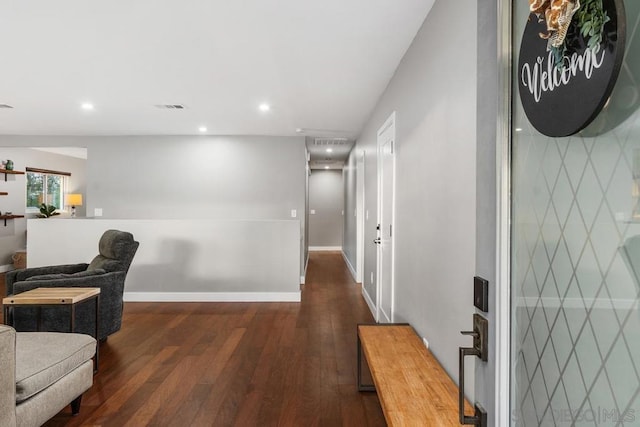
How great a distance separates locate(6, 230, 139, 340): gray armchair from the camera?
2.96 m

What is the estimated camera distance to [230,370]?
282 centimetres

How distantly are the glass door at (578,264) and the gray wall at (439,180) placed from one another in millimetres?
758

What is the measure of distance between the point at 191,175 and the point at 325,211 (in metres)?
4.96

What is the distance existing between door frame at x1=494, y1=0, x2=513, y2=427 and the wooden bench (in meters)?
0.67

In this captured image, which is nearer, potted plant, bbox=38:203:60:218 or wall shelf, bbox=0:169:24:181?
wall shelf, bbox=0:169:24:181

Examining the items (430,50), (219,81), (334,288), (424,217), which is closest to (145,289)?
(334,288)

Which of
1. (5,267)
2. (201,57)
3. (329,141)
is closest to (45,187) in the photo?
(5,267)

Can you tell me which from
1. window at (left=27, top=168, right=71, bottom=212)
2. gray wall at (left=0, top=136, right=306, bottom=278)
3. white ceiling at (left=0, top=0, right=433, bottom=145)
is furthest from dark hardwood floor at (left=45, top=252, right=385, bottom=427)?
window at (left=27, top=168, right=71, bottom=212)

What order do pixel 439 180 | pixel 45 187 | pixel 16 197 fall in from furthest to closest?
pixel 45 187 < pixel 16 197 < pixel 439 180

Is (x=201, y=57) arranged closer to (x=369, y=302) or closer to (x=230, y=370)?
(x=230, y=370)

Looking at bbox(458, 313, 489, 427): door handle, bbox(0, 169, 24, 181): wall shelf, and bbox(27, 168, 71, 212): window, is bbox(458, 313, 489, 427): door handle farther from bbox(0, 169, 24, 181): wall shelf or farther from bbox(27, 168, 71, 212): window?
bbox(27, 168, 71, 212): window

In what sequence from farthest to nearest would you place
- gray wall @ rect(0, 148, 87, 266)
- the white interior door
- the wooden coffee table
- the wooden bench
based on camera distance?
gray wall @ rect(0, 148, 87, 266)
the white interior door
the wooden coffee table
the wooden bench

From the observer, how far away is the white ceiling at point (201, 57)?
221 cm

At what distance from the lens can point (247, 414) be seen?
7.29 ft
